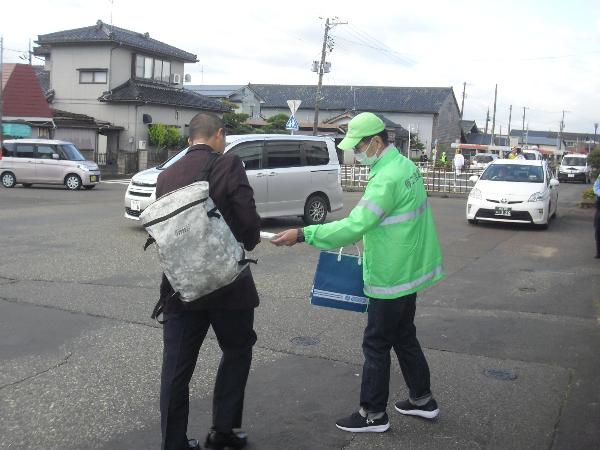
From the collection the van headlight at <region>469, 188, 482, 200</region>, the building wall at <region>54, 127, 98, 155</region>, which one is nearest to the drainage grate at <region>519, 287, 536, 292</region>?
the van headlight at <region>469, 188, 482, 200</region>

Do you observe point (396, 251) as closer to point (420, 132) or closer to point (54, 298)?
point (54, 298)

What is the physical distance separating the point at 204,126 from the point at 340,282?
4.12 feet

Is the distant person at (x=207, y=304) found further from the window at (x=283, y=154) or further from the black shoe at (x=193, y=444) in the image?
the window at (x=283, y=154)

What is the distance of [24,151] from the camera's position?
23062mm

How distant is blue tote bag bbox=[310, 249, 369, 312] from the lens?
12.6ft

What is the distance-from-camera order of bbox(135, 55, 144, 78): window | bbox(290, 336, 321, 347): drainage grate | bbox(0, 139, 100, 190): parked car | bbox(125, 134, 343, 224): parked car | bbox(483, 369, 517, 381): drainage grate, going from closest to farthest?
bbox(483, 369, 517, 381): drainage grate → bbox(290, 336, 321, 347): drainage grate → bbox(125, 134, 343, 224): parked car → bbox(0, 139, 100, 190): parked car → bbox(135, 55, 144, 78): window

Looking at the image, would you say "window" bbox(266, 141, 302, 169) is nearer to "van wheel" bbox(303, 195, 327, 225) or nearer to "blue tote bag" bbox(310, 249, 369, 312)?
"van wheel" bbox(303, 195, 327, 225)

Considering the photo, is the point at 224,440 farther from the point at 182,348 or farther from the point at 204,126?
the point at 204,126

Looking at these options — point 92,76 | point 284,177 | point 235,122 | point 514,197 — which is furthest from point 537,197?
point 235,122

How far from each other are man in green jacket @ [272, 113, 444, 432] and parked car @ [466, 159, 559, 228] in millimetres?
10947

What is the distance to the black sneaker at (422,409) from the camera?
4043 millimetres

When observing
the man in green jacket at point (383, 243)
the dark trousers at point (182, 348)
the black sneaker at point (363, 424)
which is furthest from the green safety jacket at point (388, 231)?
the black sneaker at point (363, 424)

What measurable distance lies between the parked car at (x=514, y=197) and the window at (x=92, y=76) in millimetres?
26909

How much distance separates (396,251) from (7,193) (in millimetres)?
19302
